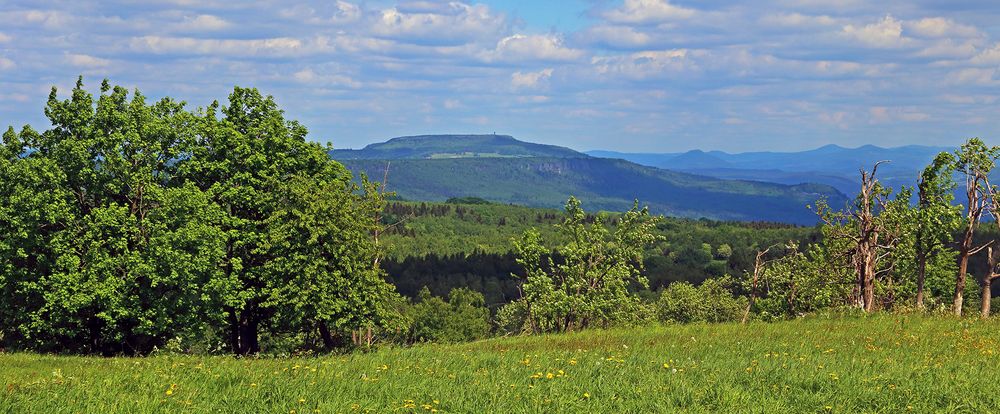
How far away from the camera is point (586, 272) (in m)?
41.0

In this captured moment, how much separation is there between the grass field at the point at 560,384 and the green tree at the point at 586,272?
21.3m

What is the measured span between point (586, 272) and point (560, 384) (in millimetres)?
27792

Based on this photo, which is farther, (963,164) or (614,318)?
(614,318)

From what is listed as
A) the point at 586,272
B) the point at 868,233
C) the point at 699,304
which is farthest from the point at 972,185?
the point at 699,304

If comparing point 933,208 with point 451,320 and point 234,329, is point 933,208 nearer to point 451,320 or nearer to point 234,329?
point 234,329

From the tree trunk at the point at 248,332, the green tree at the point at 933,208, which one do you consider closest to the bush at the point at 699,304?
the green tree at the point at 933,208

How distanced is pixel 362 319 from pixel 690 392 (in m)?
25.1

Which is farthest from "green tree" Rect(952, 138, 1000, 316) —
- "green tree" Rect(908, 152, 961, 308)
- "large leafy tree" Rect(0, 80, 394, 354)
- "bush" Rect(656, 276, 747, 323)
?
"bush" Rect(656, 276, 747, 323)

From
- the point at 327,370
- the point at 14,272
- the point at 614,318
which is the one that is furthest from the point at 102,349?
the point at 327,370

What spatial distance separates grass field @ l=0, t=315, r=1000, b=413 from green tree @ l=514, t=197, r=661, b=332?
69.9 ft

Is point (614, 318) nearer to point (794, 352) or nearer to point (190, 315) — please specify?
point (190, 315)

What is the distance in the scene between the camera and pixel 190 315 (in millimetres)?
34438

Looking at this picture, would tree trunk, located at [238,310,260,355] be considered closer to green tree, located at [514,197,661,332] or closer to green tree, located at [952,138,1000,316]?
green tree, located at [514,197,661,332]

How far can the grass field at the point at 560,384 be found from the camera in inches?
467
